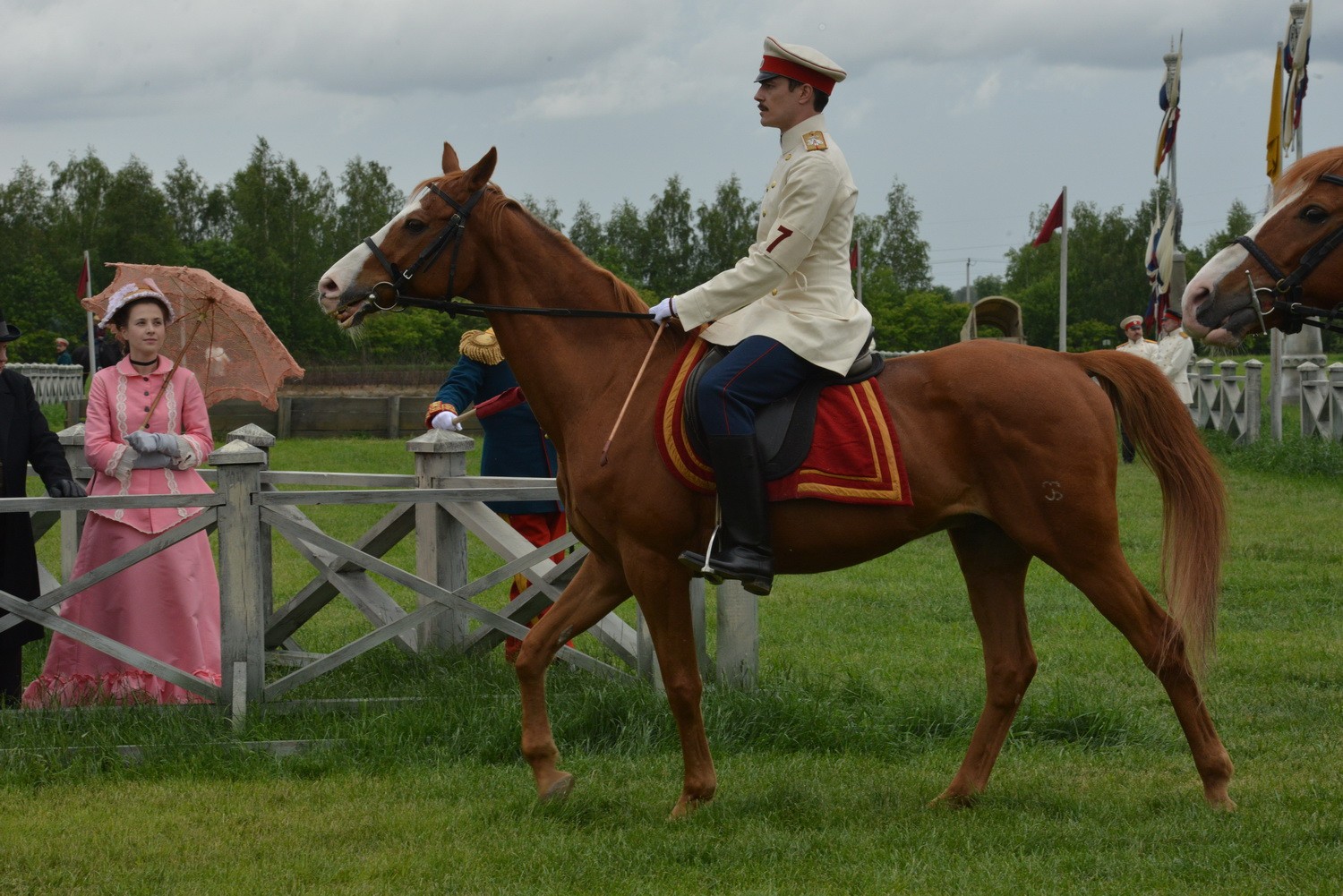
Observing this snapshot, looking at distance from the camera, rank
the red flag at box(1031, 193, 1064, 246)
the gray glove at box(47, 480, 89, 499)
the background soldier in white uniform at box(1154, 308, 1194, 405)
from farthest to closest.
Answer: the red flag at box(1031, 193, 1064, 246) → the background soldier in white uniform at box(1154, 308, 1194, 405) → the gray glove at box(47, 480, 89, 499)

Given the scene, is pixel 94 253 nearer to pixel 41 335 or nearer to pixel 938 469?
pixel 41 335

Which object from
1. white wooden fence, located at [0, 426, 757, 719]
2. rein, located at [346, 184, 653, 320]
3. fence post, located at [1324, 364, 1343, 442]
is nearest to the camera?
rein, located at [346, 184, 653, 320]

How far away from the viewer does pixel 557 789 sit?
5555mm

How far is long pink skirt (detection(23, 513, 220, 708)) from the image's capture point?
7035 millimetres

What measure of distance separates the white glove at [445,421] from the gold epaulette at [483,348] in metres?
0.48

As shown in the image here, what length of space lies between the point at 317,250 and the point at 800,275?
58211 mm

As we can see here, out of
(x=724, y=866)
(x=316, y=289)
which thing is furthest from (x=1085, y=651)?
(x=316, y=289)

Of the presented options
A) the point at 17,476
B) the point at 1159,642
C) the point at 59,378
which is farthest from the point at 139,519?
the point at 59,378

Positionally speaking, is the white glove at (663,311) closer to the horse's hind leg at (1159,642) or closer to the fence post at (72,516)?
the horse's hind leg at (1159,642)

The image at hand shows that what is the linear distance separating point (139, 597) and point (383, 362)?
4475 centimetres

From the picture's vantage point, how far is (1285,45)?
19.2 m

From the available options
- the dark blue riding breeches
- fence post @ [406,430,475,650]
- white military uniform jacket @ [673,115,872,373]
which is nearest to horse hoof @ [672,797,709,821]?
the dark blue riding breeches

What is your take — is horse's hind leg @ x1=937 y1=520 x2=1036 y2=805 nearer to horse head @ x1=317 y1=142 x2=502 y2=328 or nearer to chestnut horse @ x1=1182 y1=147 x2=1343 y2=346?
chestnut horse @ x1=1182 y1=147 x2=1343 y2=346

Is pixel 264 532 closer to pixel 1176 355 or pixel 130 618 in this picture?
pixel 130 618
